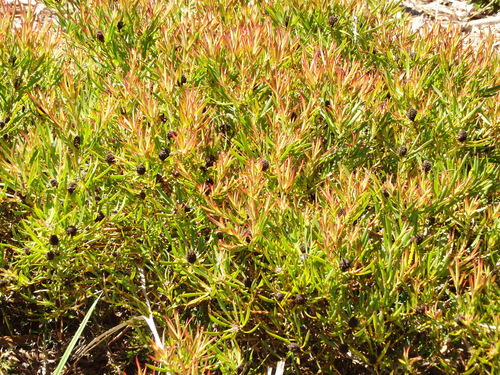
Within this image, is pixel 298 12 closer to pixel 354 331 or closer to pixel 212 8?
pixel 212 8

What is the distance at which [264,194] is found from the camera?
2.34 metres

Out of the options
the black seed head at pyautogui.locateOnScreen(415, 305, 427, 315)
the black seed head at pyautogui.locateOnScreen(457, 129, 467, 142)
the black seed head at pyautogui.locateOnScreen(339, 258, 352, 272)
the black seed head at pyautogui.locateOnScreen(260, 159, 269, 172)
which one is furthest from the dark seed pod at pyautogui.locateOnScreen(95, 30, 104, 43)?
the black seed head at pyautogui.locateOnScreen(415, 305, 427, 315)

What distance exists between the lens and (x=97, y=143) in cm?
247

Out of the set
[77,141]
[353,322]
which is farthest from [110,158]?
[353,322]

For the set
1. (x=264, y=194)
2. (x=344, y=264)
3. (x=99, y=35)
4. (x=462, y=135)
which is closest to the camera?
(x=344, y=264)

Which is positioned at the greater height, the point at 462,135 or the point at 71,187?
the point at 462,135

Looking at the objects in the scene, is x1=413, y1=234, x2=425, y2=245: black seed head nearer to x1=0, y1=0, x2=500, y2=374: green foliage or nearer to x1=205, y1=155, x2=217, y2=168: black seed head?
x1=0, y1=0, x2=500, y2=374: green foliage

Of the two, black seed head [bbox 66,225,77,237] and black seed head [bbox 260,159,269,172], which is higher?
black seed head [bbox 260,159,269,172]

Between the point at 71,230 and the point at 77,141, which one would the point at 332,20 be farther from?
the point at 71,230

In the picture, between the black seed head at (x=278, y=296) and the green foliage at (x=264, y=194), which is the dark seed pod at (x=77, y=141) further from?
the black seed head at (x=278, y=296)

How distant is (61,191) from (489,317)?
1.92m

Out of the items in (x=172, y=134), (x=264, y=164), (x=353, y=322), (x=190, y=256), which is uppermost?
(x=172, y=134)

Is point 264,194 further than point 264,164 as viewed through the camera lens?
Yes

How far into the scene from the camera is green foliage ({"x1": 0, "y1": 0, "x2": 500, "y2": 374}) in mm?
2117
